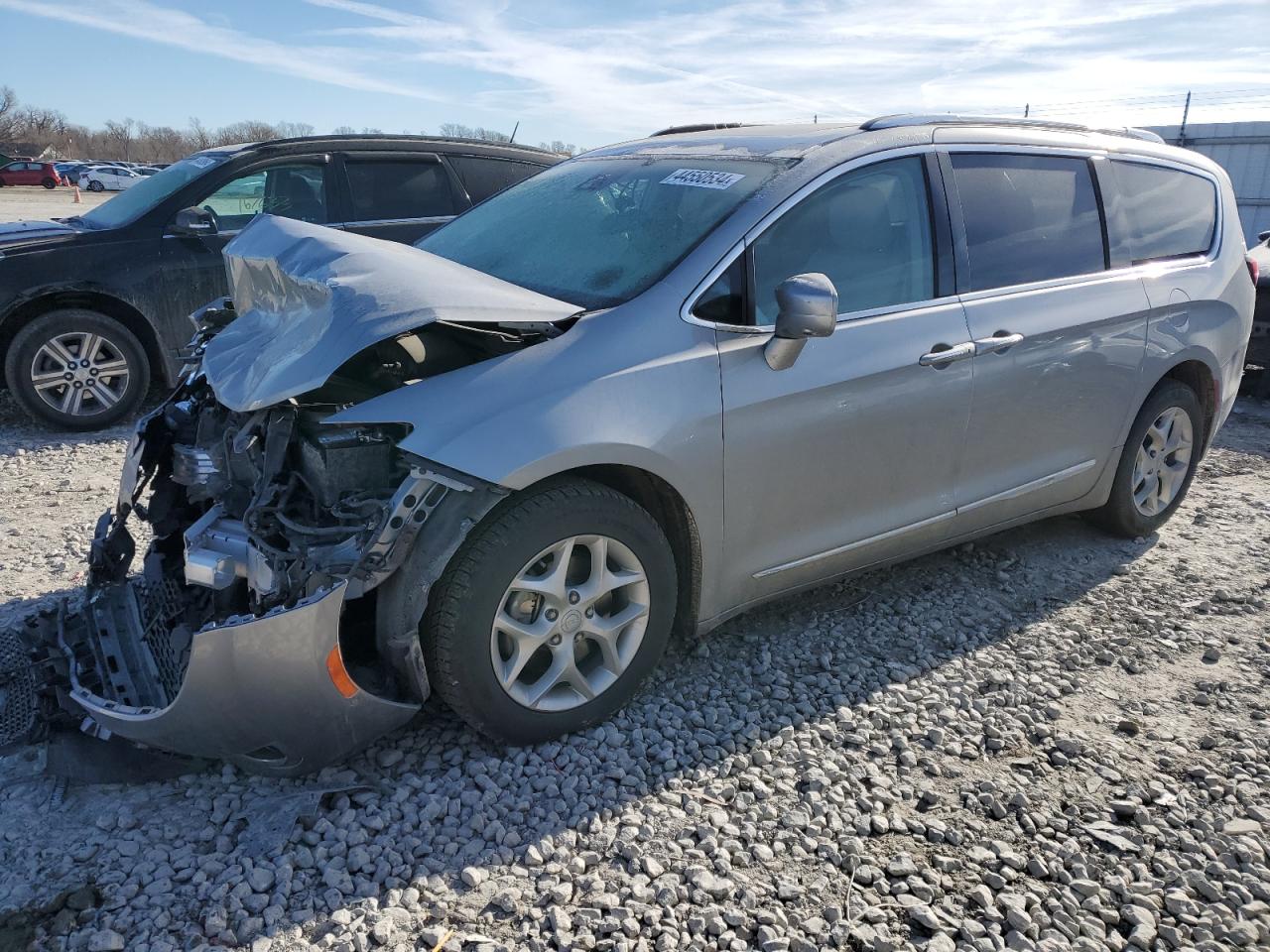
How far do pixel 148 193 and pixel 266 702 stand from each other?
5645 mm

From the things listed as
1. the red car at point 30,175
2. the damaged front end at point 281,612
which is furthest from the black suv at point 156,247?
the red car at point 30,175

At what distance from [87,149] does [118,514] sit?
283ft

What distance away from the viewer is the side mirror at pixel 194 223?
6.51 meters

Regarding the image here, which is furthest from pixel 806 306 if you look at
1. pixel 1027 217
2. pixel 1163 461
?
pixel 1163 461

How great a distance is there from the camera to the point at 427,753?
9.87 feet

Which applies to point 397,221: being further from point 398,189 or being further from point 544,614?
point 544,614

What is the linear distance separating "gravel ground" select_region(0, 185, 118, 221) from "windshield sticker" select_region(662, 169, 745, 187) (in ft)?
65.0

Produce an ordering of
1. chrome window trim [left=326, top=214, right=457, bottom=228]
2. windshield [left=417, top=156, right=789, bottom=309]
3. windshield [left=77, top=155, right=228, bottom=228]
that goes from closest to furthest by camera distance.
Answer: windshield [left=417, top=156, right=789, bottom=309] → windshield [left=77, top=155, right=228, bottom=228] → chrome window trim [left=326, top=214, right=457, bottom=228]

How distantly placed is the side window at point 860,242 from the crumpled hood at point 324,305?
760mm

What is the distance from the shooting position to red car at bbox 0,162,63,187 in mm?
43719

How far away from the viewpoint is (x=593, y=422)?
9.20 ft

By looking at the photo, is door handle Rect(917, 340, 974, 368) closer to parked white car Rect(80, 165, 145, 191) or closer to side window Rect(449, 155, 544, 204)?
side window Rect(449, 155, 544, 204)

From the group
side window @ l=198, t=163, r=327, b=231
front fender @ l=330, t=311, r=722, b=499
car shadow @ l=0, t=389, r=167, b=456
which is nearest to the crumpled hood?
front fender @ l=330, t=311, r=722, b=499

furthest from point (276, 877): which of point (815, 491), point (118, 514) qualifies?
point (815, 491)
